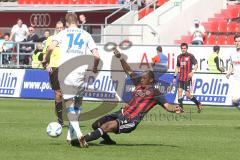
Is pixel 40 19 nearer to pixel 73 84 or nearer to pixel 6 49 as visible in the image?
pixel 6 49

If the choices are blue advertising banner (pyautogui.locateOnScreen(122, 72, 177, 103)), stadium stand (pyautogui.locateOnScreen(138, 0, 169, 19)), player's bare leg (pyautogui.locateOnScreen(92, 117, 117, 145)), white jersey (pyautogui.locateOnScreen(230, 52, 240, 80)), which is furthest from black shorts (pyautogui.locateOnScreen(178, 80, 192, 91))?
stadium stand (pyautogui.locateOnScreen(138, 0, 169, 19))

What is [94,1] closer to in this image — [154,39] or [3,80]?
[154,39]

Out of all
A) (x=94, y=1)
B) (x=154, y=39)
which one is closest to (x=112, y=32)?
(x=154, y=39)

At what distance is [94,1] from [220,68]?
1483 cm

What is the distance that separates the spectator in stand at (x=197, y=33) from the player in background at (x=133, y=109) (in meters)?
22.3

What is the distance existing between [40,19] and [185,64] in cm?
2016

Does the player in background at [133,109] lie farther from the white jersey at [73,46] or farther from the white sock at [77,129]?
the white jersey at [73,46]

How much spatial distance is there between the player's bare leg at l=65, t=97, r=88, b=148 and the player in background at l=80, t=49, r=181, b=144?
0.16 meters

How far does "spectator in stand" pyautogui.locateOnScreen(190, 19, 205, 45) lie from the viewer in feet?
125

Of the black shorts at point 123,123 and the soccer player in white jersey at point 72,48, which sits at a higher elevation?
the soccer player in white jersey at point 72,48

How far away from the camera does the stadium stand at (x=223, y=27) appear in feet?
130

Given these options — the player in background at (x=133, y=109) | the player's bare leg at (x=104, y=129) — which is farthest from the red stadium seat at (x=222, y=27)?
the player's bare leg at (x=104, y=129)

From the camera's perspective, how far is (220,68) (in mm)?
32562

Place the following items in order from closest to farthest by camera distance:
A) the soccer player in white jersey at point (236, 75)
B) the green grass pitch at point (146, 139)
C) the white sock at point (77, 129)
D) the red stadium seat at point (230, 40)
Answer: the green grass pitch at point (146, 139)
the white sock at point (77, 129)
the soccer player in white jersey at point (236, 75)
the red stadium seat at point (230, 40)
